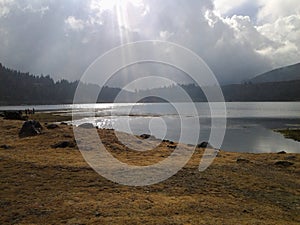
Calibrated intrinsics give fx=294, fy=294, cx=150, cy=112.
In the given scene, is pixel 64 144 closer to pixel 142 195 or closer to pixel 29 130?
pixel 29 130

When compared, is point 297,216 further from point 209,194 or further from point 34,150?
point 34,150

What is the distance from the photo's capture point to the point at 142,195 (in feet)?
45.7

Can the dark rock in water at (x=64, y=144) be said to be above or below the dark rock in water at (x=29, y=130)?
below

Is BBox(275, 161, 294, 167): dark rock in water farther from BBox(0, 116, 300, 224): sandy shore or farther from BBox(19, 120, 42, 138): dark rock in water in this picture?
BBox(19, 120, 42, 138): dark rock in water

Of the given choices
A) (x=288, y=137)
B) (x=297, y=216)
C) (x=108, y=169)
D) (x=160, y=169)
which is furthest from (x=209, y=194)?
(x=288, y=137)

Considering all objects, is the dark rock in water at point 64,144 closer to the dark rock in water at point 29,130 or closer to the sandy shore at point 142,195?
the sandy shore at point 142,195

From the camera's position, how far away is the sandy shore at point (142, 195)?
11.3 meters

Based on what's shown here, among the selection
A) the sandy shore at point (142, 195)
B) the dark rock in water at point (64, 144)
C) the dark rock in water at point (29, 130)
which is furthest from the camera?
the dark rock in water at point (29, 130)

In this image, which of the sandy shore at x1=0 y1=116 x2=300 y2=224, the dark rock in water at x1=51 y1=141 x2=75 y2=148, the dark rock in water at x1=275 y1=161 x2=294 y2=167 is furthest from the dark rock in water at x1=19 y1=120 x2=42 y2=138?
the dark rock in water at x1=275 y1=161 x2=294 y2=167

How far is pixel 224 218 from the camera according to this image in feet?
37.3

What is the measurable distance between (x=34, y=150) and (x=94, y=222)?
50.3ft

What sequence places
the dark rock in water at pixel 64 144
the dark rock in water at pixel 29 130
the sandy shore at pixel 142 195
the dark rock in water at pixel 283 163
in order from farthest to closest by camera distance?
1. the dark rock in water at pixel 29 130
2. the dark rock in water at pixel 64 144
3. the dark rock in water at pixel 283 163
4. the sandy shore at pixel 142 195

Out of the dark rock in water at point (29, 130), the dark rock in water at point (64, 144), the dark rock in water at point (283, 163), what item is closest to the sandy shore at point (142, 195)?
the dark rock in water at point (283, 163)

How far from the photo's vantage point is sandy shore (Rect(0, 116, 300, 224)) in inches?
444
